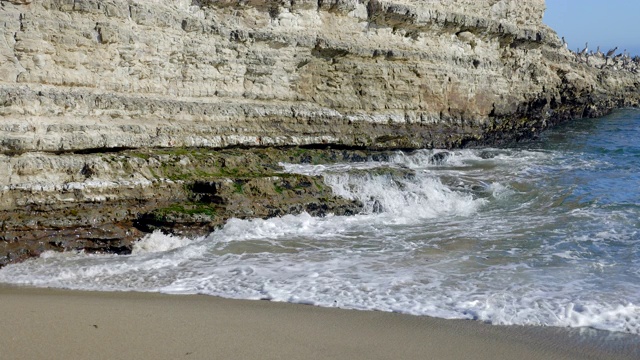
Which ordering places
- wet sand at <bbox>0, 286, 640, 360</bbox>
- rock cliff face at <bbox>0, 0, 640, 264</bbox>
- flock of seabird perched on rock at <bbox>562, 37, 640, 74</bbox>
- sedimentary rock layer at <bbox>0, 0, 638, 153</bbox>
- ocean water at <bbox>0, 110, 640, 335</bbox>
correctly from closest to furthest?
wet sand at <bbox>0, 286, 640, 360</bbox> < ocean water at <bbox>0, 110, 640, 335</bbox> < rock cliff face at <bbox>0, 0, 640, 264</bbox> < sedimentary rock layer at <bbox>0, 0, 638, 153</bbox> < flock of seabird perched on rock at <bbox>562, 37, 640, 74</bbox>

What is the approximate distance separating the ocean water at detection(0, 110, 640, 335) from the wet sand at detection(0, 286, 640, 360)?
0.96 feet

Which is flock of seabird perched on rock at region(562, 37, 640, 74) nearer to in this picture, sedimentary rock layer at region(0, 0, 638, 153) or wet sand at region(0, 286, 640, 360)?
sedimentary rock layer at region(0, 0, 638, 153)

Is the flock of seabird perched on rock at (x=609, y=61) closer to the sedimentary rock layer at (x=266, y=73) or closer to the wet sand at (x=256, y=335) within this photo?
the sedimentary rock layer at (x=266, y=73)

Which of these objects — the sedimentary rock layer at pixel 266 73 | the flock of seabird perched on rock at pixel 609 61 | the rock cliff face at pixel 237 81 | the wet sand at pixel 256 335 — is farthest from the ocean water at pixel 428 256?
the flock of seabird perched on rock at pixel 609 61

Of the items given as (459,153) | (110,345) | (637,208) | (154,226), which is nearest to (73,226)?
(154,226)

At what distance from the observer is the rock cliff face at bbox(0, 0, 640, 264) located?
8.12m

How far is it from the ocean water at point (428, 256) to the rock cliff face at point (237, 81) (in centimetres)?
103

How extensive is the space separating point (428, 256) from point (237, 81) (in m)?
5.08

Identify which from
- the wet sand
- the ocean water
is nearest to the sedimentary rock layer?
the ocean water

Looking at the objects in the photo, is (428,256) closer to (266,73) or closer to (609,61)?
(266,73)

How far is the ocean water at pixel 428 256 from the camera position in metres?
5.82

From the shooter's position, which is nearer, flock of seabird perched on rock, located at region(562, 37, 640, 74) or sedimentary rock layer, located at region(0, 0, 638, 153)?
sedimentary rock layer, located at region(0, 0, 638, 153)

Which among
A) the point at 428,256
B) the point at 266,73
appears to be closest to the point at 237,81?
the point at 266,73

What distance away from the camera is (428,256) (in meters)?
7.42
